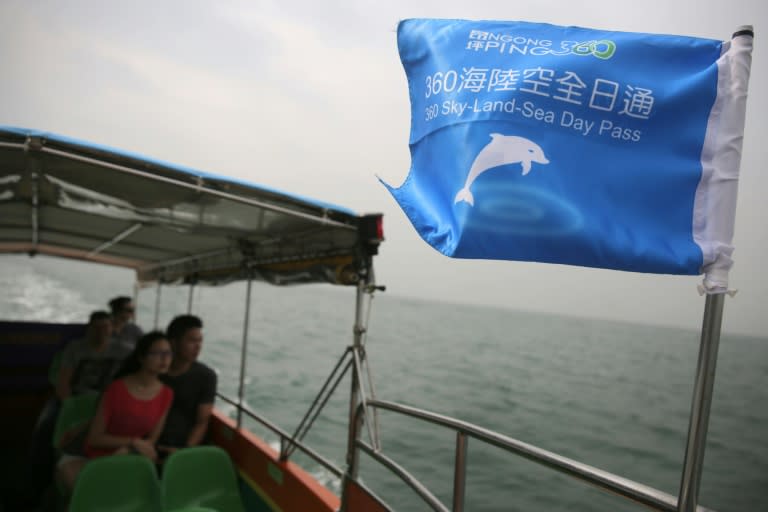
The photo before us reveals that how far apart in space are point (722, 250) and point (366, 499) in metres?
2.16

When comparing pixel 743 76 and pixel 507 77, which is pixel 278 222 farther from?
pixel 743 76

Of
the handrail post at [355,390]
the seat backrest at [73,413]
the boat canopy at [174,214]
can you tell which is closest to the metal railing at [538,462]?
the handrail post at [355,390]

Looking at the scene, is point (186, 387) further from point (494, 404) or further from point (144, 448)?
point (494, 404)

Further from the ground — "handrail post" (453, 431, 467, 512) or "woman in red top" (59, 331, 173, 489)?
"handrail post" (453, 431, 467, 512)

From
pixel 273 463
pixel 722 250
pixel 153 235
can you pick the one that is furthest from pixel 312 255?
pixel 722 250

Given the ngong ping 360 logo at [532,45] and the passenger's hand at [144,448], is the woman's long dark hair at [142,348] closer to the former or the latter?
the passenger's hand at [144,448]

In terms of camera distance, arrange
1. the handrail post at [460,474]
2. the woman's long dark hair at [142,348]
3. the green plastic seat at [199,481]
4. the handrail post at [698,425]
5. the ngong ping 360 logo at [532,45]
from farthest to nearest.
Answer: the woman's long dark hair at [142,348], the green plastic seat at [199,481], the handrail post at [460,474], the ngong ping 360 logo at [532,45], the handrail post at [698,425]

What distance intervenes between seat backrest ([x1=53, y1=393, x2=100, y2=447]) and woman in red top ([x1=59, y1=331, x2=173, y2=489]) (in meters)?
0.59

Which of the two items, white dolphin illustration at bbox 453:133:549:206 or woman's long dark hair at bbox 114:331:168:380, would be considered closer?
white dolphin illustration at bbox 453:133:549:206

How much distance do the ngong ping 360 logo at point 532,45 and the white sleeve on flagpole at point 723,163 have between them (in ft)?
1.20

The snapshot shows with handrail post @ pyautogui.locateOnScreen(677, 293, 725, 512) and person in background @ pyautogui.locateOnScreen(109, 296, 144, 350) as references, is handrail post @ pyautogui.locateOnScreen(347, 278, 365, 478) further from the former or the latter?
person in background @ pyautogui.locateOnScreen(109, 296, 144, 350)

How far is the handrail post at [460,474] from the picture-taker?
6.74 feet

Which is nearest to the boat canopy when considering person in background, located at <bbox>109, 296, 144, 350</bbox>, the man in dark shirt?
person in background, located at <bbox>109, 296, 144, 350</bbox>

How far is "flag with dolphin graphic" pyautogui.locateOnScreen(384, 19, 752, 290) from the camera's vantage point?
4.96 ft
